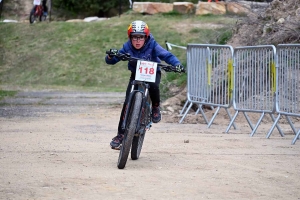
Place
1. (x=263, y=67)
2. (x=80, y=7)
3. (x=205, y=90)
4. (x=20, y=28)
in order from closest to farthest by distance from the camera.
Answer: (x=263, y=67), (x=205, y=90), (x=20, y=28), (x=80, y=7)

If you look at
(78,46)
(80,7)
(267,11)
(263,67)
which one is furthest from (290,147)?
(80,7)

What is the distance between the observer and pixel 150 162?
9.58 metres

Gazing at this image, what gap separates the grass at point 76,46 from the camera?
1236 inches

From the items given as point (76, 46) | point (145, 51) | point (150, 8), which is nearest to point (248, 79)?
point (145, 51)

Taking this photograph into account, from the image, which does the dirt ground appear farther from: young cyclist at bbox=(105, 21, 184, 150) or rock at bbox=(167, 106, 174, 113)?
rock at bbox=(167, 106, 174, 113)

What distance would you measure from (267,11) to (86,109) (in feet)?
15.8

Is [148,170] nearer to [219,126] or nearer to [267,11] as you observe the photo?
[219,126]

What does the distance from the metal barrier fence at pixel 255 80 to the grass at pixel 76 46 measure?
1535cm

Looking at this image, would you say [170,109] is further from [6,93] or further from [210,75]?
[6,93]

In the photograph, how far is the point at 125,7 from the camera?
46531 millimetres

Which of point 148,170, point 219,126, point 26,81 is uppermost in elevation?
point 148,170

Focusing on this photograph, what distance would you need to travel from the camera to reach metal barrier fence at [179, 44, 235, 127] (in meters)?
14.3

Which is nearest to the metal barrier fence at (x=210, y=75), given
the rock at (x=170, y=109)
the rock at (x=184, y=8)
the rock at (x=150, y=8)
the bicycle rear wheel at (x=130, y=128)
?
the rock at (x=170, y=109)

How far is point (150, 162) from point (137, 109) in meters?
0.80
